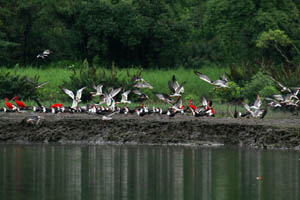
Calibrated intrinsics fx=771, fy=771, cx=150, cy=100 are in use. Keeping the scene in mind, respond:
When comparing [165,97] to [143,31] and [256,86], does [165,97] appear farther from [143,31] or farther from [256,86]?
[143,31]

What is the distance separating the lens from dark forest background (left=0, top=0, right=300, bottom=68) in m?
45.1

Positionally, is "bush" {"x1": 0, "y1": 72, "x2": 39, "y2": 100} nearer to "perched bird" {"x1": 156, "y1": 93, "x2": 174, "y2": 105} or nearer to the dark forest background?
"perched bird" {"x1": 156, "y1": 93, "x2": 174, "y2": 105}

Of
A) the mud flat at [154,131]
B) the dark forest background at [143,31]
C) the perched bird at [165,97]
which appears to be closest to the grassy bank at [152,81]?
the dark forest background at [143,31]

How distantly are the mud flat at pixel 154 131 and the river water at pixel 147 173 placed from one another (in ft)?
4.48

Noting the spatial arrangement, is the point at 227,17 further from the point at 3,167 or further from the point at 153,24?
the point at 3,167

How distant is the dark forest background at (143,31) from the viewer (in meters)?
45.1

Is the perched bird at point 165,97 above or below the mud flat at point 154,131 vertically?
above

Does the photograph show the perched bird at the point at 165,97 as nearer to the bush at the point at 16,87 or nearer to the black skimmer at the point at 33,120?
the black skimmer at the point at 33,120

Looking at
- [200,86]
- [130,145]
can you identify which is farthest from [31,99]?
[130,145]

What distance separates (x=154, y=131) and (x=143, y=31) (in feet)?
83.1

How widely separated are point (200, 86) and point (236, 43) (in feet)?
33.1

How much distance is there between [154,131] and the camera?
921 inches

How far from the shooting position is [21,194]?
13.1m

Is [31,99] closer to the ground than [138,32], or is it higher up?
closer to the ground
